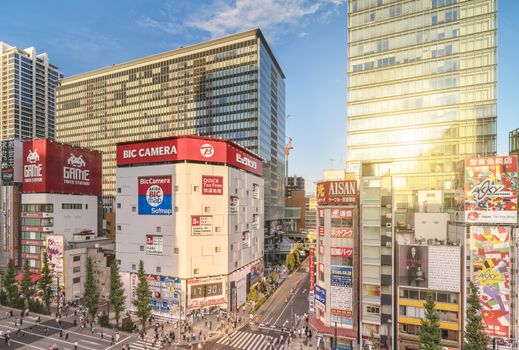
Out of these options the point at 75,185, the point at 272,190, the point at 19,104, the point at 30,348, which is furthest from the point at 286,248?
the point at 19,104

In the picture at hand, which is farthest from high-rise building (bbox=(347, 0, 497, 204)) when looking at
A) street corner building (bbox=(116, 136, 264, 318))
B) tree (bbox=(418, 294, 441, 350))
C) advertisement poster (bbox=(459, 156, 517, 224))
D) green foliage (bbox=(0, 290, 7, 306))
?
green foliage (bbox=(0, 290, 7, 306))

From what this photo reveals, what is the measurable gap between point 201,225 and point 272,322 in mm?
22274

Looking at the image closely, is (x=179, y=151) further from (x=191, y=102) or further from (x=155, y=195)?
(x=191, y=102)

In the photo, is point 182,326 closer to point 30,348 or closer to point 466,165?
point 30,348

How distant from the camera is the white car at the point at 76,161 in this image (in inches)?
2982

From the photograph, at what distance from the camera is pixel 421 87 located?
62.7 m

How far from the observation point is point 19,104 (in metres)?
176

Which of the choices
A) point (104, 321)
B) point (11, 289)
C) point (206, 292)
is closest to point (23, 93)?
point (11, 289)

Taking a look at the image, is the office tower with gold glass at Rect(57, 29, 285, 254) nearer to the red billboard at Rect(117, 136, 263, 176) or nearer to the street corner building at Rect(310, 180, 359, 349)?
the red billboard at Rect(117, 136, 263, 176)

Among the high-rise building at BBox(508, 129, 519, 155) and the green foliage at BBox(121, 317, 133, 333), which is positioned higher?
the high-rise building at BBox(508, 129, 519, 155)

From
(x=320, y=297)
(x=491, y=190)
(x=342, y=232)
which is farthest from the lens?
(x=320, y=297)

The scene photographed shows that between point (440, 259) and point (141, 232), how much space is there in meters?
50.7

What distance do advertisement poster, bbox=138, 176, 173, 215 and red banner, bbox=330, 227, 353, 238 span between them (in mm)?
29351

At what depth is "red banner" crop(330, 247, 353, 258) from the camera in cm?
4422
